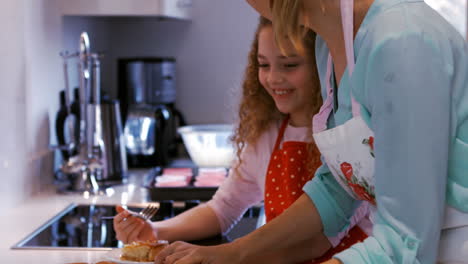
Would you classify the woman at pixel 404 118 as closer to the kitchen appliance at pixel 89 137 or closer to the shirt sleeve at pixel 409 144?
the shirt sleeve at pixel 409 144

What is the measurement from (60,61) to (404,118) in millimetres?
1687

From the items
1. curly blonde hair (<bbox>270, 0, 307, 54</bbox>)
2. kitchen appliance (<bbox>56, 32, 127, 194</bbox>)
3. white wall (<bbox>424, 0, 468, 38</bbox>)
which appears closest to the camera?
curly blonde hair (<bbox>270, 0, 307, 54</bbox>)

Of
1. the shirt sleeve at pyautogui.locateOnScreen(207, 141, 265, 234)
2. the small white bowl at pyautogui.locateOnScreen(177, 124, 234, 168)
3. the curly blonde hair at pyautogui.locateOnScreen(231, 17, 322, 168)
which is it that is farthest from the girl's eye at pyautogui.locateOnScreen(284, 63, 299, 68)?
the small white bowl at pyautogui.locateOnScreen(177, 124, 234, 168)

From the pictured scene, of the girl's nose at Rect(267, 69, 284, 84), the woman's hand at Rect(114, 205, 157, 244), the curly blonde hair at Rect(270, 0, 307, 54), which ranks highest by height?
the curly blonde hair at Rect(270, 0, 307, 54)

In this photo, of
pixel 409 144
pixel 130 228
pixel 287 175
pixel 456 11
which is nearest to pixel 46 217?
pixel 130 228

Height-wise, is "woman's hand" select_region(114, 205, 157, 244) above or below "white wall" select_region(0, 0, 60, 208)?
below

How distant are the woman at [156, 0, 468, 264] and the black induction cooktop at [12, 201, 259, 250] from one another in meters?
0.70

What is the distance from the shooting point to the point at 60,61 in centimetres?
229

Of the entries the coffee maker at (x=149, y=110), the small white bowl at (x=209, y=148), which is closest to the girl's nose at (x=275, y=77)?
the small white bowl at (x=209, y=148)

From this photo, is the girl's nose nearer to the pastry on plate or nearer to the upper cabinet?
the pastry on plate

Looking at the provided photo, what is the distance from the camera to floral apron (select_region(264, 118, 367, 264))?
1.48 meters

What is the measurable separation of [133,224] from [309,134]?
1.39 ft

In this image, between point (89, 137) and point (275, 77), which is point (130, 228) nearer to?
point (275, 77)

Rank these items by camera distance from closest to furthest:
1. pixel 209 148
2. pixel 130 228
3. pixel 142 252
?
1. pixel 142 252
2. pixel 130 228
3. pixel 209 148
